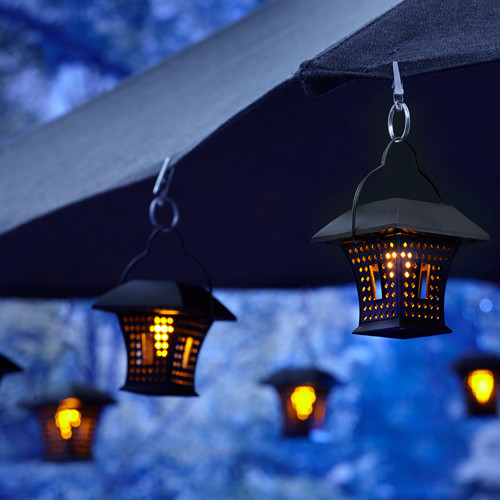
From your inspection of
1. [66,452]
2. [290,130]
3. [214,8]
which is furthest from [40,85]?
[290,130]

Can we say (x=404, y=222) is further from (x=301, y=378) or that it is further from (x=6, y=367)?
(x=301, y=378)

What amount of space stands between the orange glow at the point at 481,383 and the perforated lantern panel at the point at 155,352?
327 centimetres

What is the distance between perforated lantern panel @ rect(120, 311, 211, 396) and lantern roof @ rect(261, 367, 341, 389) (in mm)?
2546

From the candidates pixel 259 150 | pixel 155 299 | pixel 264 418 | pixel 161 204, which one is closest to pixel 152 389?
pixel 155 299

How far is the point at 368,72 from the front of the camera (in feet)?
6.28

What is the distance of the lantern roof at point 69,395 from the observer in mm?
5016

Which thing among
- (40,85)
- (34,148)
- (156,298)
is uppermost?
(40,85)

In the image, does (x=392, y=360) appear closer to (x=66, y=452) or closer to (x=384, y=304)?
(x=66, y=452)

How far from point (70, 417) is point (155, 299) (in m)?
2.30

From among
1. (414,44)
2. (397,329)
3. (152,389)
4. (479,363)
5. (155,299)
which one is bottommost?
(397,329)

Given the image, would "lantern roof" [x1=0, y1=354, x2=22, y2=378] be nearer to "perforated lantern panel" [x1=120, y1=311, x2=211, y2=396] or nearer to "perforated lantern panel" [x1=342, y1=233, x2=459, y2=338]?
"perforated lantern panel" [x1=120, y1=311, x2=211, y2=396]

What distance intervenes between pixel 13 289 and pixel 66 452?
0.93 metres

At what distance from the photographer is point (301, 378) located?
218 inches

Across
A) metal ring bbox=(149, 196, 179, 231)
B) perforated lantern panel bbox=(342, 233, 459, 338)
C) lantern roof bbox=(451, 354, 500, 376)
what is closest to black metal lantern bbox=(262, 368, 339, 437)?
lantern roof bbox=(451, 354, 500, 376)
